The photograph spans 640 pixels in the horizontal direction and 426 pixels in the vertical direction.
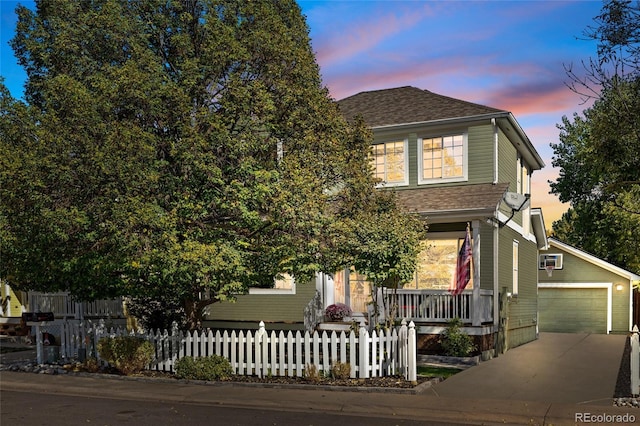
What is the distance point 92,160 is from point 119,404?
453 cm

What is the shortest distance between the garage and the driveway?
7.99 m

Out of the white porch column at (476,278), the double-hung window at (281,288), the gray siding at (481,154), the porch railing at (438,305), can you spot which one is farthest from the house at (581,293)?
the double-hung window at (281,288)

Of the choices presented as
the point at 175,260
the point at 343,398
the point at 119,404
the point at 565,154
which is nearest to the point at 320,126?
the point at 175,260

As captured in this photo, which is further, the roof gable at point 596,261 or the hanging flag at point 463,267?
the roof gable at point 596,261

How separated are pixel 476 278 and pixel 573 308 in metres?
14.5

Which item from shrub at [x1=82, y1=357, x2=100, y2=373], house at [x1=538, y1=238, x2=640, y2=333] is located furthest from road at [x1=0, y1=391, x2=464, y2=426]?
house at [x1=538, y1=238, x2=640, y2=333]

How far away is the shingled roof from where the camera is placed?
2012cm

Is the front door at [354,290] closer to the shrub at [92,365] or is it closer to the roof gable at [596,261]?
the shrub at [92,365]

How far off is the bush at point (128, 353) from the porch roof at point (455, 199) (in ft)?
24.8

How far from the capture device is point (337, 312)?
63.3 ft

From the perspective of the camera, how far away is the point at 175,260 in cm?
1202

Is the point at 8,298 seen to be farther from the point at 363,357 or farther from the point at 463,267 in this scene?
the point at 363,357

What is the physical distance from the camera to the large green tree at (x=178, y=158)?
12109 millimetres

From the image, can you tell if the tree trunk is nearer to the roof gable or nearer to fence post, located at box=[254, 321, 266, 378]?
fence post, located at box=[254, 321, 266, 378]
